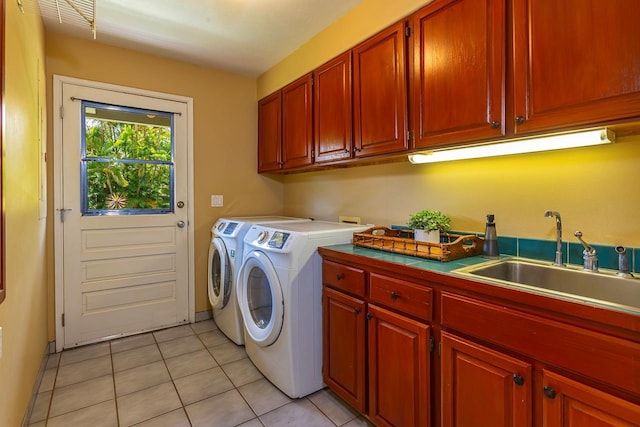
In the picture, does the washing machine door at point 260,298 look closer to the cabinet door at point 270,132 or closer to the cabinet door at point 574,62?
the cabinet door at point 270,132

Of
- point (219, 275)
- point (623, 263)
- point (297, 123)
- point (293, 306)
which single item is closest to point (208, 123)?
point (297, 123)

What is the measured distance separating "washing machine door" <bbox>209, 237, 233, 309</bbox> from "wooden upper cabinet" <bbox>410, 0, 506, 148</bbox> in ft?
5.64

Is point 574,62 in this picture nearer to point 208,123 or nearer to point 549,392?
point 549,392

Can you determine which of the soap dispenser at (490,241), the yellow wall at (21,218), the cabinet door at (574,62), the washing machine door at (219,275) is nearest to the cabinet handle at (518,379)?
the soap dispenser at (490,241)

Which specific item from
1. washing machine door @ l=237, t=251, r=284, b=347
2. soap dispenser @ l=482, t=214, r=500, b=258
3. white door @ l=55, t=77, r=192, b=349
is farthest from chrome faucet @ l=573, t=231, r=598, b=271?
white door @ l=55, t=77, r=192, b=349

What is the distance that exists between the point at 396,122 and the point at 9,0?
1.76m

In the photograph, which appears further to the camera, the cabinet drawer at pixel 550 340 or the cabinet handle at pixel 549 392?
the cabinet handle at pixel 549 392

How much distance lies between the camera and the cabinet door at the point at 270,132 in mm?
2895

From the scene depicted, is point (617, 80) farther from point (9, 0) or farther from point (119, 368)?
point (119, 368)

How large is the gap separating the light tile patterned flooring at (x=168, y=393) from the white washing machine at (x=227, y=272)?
0.59 ft

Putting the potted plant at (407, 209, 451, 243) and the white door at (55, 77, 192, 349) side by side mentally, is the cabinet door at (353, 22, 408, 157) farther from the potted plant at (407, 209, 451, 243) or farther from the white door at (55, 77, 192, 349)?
the white door at (55, 77, 192, 349)

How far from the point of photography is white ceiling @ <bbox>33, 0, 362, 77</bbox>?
6.78ft

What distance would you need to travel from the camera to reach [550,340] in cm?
96

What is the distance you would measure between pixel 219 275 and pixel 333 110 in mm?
1710
